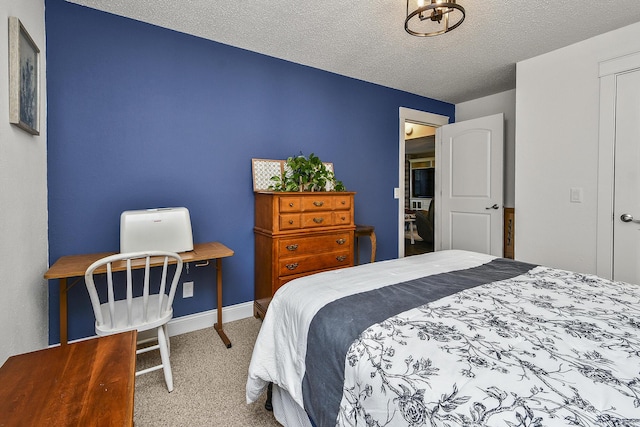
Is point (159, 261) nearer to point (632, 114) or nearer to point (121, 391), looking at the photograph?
point (121, 391)

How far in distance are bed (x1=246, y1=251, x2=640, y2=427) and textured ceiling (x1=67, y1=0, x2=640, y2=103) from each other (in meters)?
1.80

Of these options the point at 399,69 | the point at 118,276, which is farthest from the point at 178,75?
the point at 399,69

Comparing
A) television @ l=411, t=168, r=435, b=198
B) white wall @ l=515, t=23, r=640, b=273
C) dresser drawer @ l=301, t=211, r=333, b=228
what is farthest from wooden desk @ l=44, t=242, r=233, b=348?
television @ l=411, t=168, r=435, b=198

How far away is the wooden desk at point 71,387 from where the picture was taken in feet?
2.15

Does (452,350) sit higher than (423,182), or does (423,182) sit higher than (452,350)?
(423,182)

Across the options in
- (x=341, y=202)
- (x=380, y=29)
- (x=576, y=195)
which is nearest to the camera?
(x=380, y=29)

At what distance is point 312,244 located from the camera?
2602mm

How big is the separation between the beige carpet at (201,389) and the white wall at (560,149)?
2747 mm

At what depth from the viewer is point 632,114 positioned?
2.29 m

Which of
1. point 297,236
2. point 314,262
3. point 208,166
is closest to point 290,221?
point 297,236

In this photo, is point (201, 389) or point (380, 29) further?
point (380, 29)

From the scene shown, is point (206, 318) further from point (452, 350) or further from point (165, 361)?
point (452, 350)

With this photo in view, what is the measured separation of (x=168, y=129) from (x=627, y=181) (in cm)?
359

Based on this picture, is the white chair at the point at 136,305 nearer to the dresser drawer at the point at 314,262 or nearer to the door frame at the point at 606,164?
the dresser drawer at the point at 314,262
